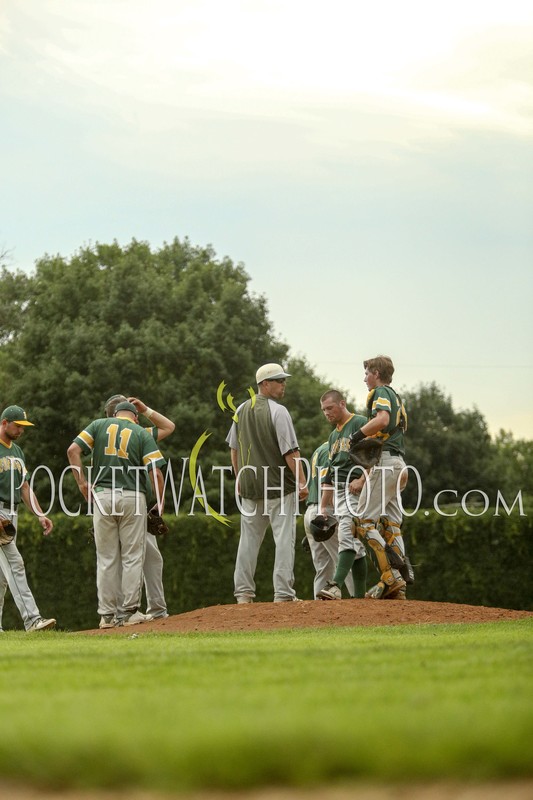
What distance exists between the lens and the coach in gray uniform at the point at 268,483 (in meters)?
11.4

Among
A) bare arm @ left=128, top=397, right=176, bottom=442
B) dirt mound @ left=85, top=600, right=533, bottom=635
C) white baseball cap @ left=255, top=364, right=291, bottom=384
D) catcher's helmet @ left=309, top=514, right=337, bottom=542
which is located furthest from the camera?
bare arm @ left=128, top=397, right=176, bottom=442

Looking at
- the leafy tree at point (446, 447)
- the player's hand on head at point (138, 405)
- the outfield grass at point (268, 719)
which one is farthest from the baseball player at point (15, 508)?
the leafy tree at point (446, 447)

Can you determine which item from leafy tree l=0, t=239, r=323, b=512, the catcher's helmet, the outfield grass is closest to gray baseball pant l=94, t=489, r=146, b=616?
the catcher's helmet

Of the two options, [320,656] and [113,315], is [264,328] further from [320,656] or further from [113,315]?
[320,656]

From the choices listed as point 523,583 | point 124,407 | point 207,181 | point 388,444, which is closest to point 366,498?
point 388,444

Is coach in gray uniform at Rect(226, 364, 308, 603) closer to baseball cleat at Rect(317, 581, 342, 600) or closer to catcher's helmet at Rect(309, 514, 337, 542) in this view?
catcher's helmet at Rect(309, 514, 337, 542)

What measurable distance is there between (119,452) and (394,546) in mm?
2842

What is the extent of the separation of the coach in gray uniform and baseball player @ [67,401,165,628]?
0.99m

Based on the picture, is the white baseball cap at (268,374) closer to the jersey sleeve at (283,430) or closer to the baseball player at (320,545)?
the jersey sleeve at (283,430)

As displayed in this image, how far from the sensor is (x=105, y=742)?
3494 mm

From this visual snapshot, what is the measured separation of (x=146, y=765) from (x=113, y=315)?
33007 millimetres

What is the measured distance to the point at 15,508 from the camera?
11.5 m

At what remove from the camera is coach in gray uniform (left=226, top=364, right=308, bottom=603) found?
11391 mm

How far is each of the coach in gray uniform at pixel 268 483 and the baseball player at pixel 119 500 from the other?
0.99 m
